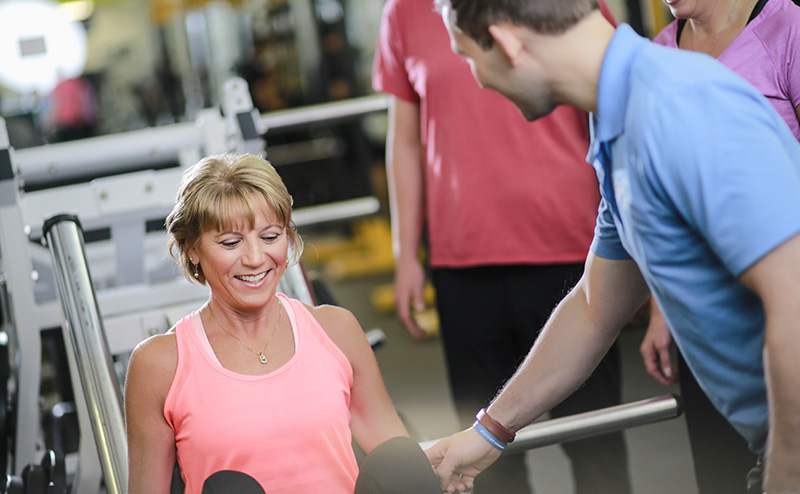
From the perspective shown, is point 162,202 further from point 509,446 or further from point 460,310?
point 509,446

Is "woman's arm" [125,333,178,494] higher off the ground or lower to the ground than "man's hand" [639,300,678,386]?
higher

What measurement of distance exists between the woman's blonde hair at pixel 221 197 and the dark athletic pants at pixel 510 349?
0.58 m

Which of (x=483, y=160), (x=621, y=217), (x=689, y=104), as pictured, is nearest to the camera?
(x=689, y=104)

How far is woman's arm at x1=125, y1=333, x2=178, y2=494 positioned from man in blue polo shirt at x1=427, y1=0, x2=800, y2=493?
584 mm

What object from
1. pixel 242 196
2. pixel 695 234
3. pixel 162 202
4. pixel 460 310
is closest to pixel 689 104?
pixel 695 234

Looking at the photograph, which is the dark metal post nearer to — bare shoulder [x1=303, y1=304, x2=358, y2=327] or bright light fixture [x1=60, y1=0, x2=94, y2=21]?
bare shoulder [x1=303, y1=304, x2=358, y2=327]

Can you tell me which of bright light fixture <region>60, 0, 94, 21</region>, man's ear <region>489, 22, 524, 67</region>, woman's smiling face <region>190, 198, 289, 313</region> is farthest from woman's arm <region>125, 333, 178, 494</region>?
bright light fixture <region>60, 0, 94, 21</region>

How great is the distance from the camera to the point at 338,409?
3.87 ft

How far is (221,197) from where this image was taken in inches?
44.6

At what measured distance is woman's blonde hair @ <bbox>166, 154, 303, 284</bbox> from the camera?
1133mm

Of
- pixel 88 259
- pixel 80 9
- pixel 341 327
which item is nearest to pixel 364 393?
pixel 341 327

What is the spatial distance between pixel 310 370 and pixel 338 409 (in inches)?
2.6

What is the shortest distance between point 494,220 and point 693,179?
0.90 metres

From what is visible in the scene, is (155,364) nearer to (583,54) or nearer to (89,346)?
(89,346)
